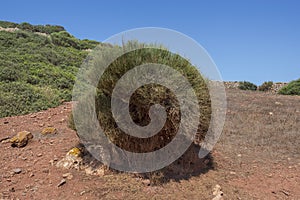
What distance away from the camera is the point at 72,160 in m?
4.02

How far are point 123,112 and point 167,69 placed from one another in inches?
35.6

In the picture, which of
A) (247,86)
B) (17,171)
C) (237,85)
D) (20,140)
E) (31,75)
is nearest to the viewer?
(17,171)

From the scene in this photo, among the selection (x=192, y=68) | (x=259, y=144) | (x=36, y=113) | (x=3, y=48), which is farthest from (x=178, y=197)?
(x=3, y=48)

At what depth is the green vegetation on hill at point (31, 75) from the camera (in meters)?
7.10

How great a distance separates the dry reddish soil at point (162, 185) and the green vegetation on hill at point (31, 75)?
100cm

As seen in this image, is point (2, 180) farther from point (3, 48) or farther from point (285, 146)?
point (3, 48)

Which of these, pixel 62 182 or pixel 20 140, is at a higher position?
pixel 20 140

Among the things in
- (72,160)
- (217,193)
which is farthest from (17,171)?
(217,193)

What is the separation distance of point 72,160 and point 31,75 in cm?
724

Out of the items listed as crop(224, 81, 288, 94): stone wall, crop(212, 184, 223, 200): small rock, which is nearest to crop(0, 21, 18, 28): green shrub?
crop(224, 81, 288, 94): stone wall

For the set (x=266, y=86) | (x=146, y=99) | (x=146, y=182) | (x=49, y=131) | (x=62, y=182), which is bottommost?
(x=62, y=182)

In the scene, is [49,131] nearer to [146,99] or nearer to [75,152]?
[75,152]

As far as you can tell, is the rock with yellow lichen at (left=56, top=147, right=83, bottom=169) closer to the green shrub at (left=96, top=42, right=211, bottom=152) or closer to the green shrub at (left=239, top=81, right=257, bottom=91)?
the green shrub at (left=96, top=42, right=211, bottom=152)

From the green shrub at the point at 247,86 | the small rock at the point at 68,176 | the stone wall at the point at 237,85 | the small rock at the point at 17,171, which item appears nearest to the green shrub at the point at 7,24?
the stone wall at the point at 237,85
